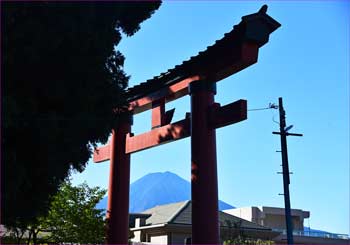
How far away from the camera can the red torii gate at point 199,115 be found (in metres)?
10.1

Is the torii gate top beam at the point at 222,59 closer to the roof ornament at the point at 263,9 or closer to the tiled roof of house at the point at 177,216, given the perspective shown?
the roof ornament at the point at 263,9

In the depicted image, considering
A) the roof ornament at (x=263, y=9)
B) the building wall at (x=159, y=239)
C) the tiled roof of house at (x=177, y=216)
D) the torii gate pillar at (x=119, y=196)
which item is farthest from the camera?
the tiled roof of house at (x=177, y=216)

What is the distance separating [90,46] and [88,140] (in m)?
1.56

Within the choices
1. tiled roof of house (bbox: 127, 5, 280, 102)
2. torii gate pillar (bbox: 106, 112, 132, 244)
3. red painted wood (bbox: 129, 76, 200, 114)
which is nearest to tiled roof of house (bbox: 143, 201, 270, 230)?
torii gate pillar (bbox: 106, 112, 132, 244)

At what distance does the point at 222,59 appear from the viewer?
419 inches

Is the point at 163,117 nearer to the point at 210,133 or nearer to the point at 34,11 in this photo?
the point at 210,133

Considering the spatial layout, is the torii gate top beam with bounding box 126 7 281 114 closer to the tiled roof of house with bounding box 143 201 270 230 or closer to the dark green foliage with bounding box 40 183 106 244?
the dark green foliage with bounding box 40 183 106 244

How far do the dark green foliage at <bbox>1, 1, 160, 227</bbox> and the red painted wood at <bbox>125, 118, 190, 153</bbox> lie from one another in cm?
335

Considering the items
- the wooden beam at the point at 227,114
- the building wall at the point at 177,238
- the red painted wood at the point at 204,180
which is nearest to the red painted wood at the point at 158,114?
the red painted wood at the point at 204,180

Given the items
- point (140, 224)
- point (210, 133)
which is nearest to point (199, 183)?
point (210, 133)

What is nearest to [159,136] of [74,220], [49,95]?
[49,95]

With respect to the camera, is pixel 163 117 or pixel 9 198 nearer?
pixel 9 198

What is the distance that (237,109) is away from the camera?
32.9 ft

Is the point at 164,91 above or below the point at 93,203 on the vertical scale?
above
